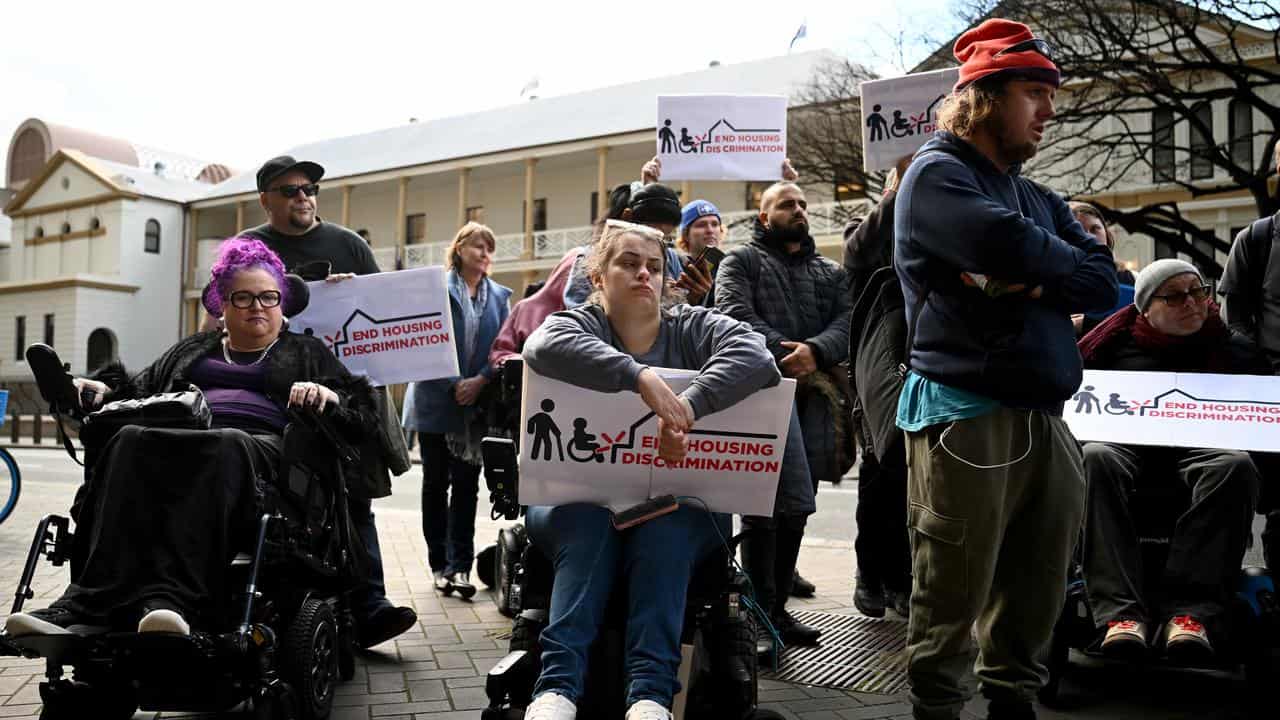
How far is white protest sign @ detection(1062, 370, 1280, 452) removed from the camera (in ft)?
14.5

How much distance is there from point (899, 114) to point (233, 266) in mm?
3833

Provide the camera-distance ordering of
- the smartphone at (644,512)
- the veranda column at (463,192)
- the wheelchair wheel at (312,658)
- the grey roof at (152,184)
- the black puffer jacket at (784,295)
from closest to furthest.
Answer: the smartphone at (644,512) → the wheelchair wheel at (312,658) → the black puffer jacket at (784,295) → the veranda column at (463,192) → the grey roof at (152,184)

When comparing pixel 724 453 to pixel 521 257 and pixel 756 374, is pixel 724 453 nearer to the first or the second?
pixel 756 374

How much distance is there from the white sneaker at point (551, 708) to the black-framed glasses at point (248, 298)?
2.23m

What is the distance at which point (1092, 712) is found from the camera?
399 cm

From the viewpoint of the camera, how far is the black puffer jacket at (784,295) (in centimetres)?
520

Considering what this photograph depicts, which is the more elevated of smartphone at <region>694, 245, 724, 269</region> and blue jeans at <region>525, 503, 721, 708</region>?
smartphone at <region>694, 245, 724, 269</region>

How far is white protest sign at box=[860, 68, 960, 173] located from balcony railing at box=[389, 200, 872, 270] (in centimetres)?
2123

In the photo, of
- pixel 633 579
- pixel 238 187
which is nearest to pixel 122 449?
pixel 633 579

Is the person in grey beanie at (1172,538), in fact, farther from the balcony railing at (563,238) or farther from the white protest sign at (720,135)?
the balcony railing at (563,238)

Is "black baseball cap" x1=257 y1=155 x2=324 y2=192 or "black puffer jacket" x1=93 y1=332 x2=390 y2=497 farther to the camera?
"black baseball cap" x1=257 y1=155 x2=324 y2=192

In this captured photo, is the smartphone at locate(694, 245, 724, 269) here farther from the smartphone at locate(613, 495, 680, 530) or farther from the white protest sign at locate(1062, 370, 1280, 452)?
the smartphone at locate(613, 495, 680, 530)

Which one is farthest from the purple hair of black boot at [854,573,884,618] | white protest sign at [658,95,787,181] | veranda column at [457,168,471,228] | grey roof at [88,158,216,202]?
grey roof at [88,158,216,202]

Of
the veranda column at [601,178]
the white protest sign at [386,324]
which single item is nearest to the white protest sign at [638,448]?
the white protest sign at [386,324]
